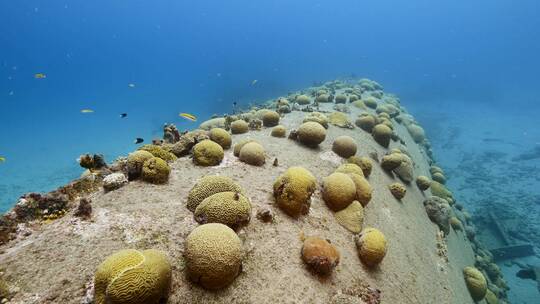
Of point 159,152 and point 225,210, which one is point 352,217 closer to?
point 225,210

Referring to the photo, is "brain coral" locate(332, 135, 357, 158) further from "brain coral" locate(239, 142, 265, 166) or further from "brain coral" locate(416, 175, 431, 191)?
"brain coral" locate(416, 175, 431, 191)

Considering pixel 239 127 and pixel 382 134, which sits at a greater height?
pixel 239 127

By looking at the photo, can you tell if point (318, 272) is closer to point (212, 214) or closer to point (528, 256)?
point (212, 214)

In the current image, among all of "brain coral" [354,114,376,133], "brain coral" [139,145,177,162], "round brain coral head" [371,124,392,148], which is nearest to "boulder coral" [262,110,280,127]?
"brain coral" [354,114,376,133]

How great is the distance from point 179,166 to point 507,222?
2569 cm

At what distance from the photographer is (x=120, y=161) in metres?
7.50

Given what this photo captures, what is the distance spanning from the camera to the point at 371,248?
6.53 m

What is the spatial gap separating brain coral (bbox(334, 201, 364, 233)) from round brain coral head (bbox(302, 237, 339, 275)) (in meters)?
1.60

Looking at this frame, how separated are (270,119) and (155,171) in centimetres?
677

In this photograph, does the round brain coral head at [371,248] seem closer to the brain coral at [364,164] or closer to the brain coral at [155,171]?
the brain coral at [364,164]

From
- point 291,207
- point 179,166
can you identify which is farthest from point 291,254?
point 179,166

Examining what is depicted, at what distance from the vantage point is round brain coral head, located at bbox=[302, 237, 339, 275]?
547 centimetres

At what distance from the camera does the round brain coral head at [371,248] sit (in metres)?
6.52

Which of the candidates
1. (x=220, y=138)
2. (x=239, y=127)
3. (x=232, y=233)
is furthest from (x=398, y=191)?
(x=232, y=233)
